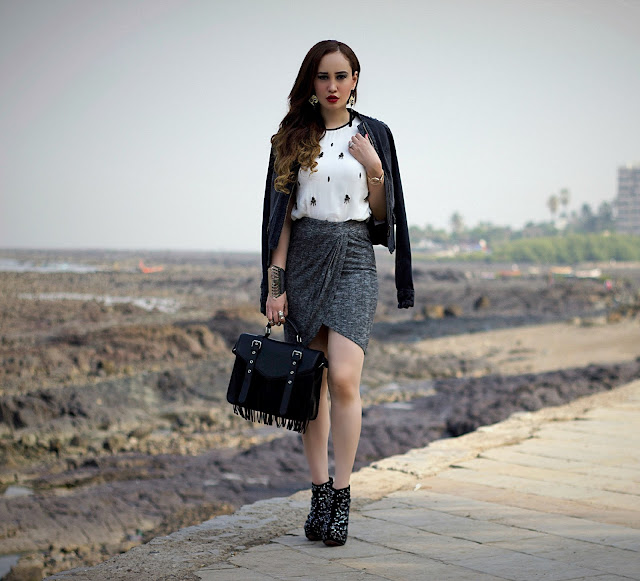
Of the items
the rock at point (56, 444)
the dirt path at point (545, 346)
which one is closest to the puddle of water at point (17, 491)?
the rock at point (56, 444)

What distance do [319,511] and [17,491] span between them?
193 inches

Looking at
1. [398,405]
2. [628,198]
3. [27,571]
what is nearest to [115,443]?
[27,571]

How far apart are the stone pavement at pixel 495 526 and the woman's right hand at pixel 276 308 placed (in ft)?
2.71

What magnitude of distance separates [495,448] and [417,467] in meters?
0.67

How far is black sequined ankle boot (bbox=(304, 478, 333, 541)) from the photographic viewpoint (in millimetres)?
3002

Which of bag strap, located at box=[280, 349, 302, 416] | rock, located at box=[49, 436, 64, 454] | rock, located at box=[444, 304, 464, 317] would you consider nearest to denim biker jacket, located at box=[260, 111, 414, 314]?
bag strap, located at box=[280, 349, 302, 416]

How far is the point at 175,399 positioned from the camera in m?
11.3

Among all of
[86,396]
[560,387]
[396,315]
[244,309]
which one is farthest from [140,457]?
[396,315]

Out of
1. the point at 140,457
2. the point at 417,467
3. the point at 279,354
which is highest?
the point at 279,354

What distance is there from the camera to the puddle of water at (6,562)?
5113mm

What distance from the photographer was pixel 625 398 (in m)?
6.43

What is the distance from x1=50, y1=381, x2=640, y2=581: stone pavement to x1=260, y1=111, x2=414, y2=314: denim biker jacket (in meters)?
0.89

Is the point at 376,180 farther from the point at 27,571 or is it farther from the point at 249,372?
the point at 27,571

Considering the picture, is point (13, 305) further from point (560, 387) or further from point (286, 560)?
point (286, 560)
